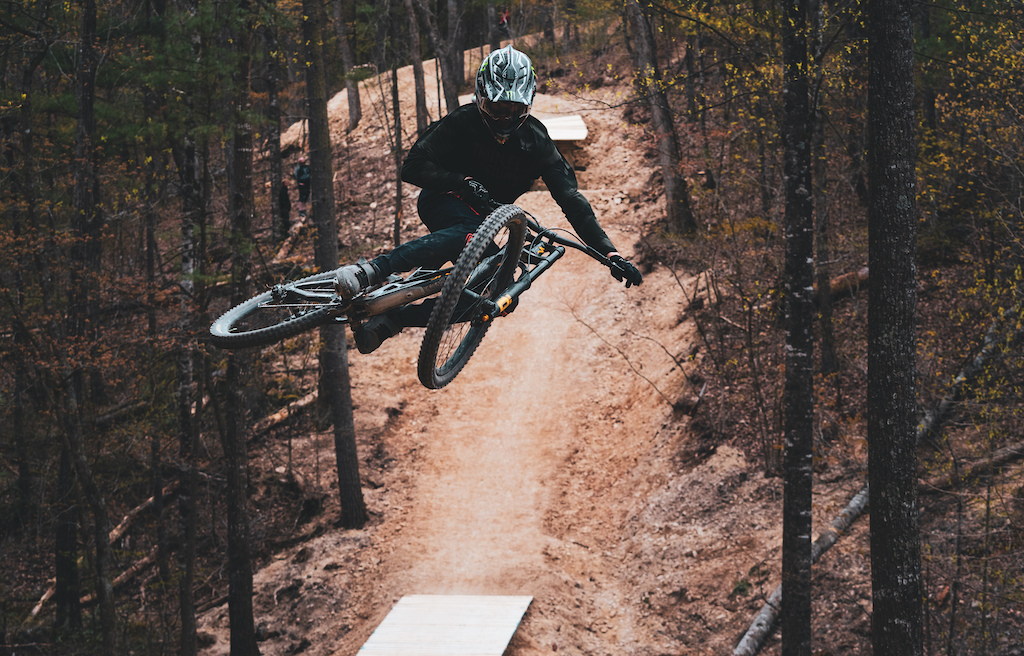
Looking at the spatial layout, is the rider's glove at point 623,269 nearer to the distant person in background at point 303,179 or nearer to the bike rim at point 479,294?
the bike rim at point 479,294

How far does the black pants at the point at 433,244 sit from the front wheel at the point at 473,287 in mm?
203

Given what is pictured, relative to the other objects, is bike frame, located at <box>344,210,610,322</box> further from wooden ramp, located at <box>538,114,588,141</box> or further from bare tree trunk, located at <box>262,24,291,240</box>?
wooden ramp, located at <box>538,114,588,141</box>

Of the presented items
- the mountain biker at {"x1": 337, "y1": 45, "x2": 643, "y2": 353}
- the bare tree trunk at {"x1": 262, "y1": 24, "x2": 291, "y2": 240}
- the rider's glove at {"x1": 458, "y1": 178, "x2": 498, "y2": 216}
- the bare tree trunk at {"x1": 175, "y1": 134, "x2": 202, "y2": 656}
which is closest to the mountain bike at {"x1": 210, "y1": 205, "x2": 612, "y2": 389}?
the mountain biker at {"x1": 337, "y1": 45, "x2": 643, "y2": 353}

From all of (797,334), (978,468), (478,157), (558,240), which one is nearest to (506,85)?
(478,157)

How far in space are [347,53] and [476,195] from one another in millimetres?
22967

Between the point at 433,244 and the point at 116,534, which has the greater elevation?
the point at 433,244

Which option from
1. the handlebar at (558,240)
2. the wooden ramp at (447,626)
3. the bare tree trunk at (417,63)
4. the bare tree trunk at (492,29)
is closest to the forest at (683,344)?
the wooden ramp at (447,626)

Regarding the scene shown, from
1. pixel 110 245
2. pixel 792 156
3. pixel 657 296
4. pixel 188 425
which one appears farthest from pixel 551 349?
pixel 110 245

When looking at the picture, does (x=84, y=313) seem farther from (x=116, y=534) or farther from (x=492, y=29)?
(x=492, y=29)

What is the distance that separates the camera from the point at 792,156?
28.3ft

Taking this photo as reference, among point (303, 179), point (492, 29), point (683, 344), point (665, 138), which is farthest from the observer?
point (492, 29)

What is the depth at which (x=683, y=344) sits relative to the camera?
16.8 metres

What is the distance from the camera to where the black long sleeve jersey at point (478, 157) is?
506 cm

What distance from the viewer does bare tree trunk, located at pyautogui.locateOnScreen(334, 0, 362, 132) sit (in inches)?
920
